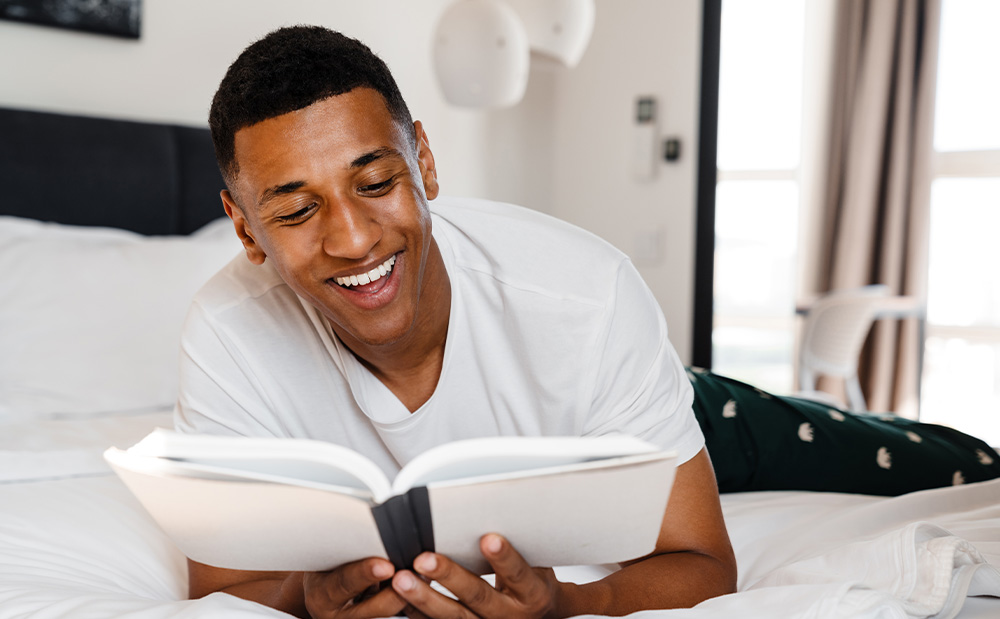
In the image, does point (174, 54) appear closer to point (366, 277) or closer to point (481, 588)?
point (366, 277)

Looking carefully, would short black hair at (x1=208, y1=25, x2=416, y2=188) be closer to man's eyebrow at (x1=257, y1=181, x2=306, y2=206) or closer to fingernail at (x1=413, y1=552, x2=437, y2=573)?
man's eyebrow at (x1=257, y1=181, x2=306, y2=206)

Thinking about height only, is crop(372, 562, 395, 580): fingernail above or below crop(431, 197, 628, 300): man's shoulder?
below

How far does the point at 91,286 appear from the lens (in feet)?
6.15

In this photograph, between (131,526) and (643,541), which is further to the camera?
(131,526)

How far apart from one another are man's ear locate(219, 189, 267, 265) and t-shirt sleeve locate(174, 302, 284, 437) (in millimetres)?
100

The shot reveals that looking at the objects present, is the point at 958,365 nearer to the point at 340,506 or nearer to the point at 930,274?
the point at 930,274

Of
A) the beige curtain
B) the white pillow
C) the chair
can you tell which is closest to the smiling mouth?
the white pillow

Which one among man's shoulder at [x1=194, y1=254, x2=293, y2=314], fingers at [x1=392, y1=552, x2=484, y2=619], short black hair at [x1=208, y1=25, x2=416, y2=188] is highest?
short black hair at [x1=208, y1=25, x2=416, y2=188]

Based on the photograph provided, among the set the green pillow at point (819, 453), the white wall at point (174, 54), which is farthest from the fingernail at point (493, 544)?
the white wall at point (174, 54)

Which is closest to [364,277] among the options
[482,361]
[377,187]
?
[377,187]

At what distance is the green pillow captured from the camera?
1495 mm

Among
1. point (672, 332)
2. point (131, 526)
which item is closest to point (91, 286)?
point (131, 526)

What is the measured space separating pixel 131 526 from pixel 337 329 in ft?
1.41

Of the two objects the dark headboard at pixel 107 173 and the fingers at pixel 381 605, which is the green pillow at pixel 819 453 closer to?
the fingers at pixel 381 605
